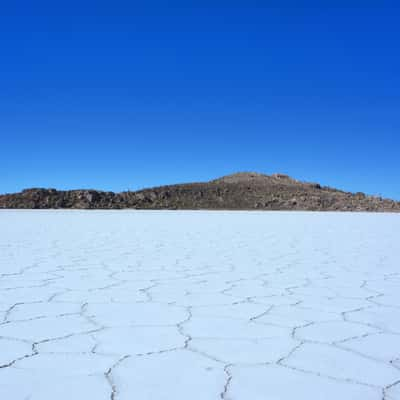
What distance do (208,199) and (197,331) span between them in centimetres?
2638

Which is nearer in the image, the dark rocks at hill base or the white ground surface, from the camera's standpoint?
the white ground surface

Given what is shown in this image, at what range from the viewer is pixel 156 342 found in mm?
1644

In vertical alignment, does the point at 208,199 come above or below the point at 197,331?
above

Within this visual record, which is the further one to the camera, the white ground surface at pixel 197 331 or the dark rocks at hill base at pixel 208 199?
the dark rocks at hill base at pixel 208 199

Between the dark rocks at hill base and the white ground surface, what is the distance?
21886mm

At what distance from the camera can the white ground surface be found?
1.27m

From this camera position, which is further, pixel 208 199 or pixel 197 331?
pixel 208 199

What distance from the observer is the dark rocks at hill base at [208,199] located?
80.8 feet

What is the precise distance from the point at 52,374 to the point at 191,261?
250 cm

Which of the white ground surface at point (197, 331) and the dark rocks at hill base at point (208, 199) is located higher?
the dark rocks at hill base at point (208, 199)

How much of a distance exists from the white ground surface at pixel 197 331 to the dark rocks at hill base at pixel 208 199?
2189 centimetres

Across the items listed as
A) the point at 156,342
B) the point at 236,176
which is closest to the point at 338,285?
the point at 156,342

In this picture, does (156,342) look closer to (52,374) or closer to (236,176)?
(52,374)

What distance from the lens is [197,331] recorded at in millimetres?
1774
